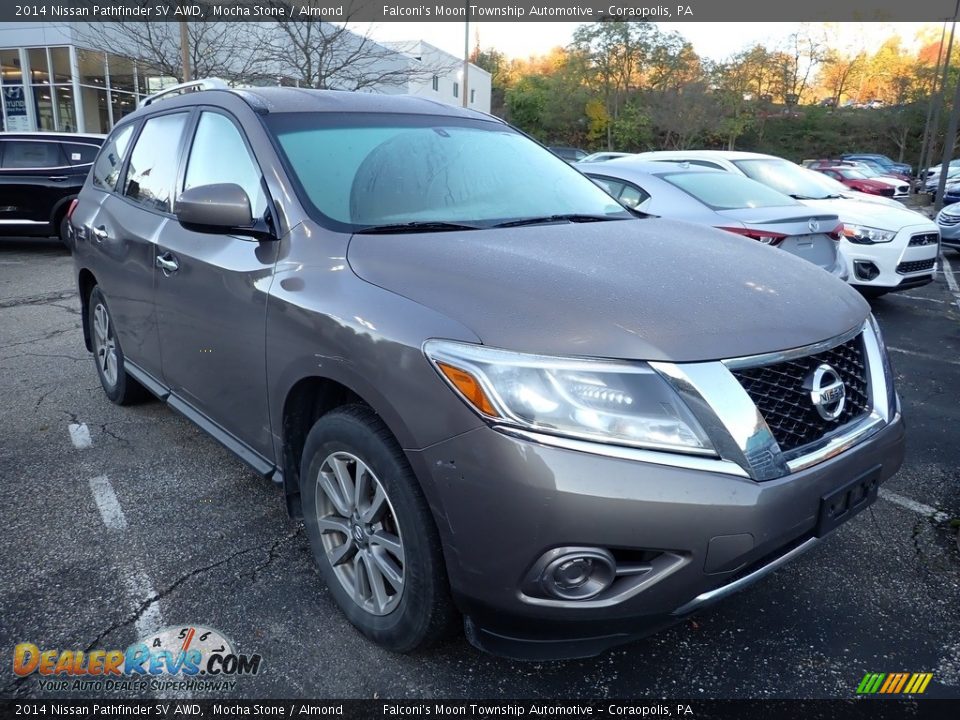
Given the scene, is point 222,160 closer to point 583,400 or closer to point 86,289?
point 583,400

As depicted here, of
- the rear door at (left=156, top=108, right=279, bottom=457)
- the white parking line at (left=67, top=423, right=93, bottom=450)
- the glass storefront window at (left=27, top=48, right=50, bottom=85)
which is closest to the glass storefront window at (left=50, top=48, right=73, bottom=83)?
the glass storefront window at (left=27, top=48, right=50, bottom=85)

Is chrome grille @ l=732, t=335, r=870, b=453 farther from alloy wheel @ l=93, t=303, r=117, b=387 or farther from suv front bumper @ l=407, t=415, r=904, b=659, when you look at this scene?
alloy wheel @ l=93, t=303, r=117, b=387

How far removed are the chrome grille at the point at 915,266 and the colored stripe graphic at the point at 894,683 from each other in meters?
5.90

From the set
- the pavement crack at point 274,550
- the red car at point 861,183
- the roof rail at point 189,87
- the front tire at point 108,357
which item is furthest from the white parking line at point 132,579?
the red car at point 861,183

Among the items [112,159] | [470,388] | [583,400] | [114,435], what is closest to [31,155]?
[112,159]

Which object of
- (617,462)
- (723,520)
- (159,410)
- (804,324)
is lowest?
(159,410)

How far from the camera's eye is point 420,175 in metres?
2.80

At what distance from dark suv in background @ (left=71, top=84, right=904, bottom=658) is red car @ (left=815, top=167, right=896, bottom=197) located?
965 inches

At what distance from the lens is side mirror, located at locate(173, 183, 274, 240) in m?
2.45

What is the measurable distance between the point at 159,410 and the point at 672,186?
453 centimetres

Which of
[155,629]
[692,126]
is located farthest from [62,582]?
[692,126]

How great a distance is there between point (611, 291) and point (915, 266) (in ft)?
21.6

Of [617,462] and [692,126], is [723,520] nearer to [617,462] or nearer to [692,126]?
[617,462]

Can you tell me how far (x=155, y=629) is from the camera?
2404 millimetres
